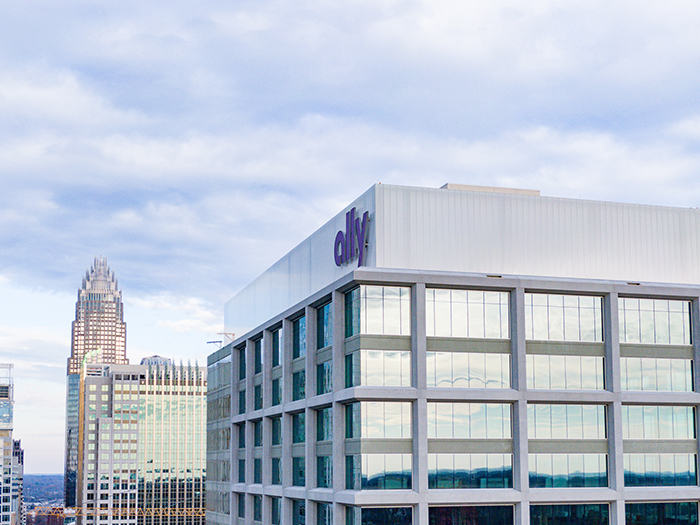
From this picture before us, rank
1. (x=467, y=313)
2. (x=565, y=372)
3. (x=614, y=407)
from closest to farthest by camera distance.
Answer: (x=467, y=313) → (x=565, y=372) → (x=614, y=407)

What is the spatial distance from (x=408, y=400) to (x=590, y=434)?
12397 mm

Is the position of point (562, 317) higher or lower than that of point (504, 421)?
higher

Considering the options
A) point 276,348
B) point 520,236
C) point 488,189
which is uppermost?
point 488,189

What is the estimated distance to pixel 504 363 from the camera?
57.5 meters

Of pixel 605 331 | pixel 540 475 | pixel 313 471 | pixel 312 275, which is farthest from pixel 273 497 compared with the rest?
pixel 605 331

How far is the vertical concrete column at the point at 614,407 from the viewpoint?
57.3 m

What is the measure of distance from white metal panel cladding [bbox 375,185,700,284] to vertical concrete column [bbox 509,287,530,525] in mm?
2729

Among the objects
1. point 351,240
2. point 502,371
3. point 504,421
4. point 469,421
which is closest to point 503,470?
point 504,421

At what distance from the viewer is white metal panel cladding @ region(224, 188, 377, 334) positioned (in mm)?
59469

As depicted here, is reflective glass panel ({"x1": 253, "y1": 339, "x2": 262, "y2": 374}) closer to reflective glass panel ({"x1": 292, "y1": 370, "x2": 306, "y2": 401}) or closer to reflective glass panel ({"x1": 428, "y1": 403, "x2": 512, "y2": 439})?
reflective glass panel ({"x1": 292, "y1": 370, "x2": 306, "y2": 401})

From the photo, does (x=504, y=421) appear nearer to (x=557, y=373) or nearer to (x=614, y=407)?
(x=557, y=373)

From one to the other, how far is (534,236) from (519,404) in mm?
11083

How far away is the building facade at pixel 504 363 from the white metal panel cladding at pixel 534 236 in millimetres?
98

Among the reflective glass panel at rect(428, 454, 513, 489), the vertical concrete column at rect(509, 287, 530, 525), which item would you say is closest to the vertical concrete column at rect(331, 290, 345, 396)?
the reflective glass panel at rect(428, 454, 513, 489)
